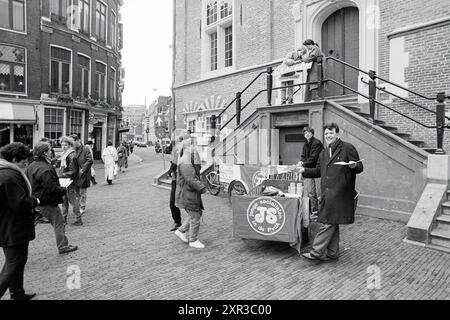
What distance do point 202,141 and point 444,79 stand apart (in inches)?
329

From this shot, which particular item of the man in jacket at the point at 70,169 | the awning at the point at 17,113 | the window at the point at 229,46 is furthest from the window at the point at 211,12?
the awning at the point at 17,113

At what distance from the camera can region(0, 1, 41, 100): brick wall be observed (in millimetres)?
18375

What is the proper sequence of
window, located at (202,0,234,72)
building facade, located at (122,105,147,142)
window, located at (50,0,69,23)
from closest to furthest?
window, located at (202,0,234,72) → window, located at (50,0,69,23) → building facade, located at (122,105,147,142)

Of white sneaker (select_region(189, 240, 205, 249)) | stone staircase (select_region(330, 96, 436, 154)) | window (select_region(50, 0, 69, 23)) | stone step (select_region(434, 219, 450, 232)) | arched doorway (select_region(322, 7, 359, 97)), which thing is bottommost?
white sneaker (select_region(189, 240, 205, 249))

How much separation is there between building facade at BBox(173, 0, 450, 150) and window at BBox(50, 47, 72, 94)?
8109 millimetres

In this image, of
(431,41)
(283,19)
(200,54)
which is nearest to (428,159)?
(431,41)

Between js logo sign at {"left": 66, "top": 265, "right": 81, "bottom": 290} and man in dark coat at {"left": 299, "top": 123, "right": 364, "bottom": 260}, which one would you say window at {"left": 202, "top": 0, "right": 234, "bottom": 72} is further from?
js logo sign at {"left": 66, "top": 265, "right": 81, "bottom": 290}

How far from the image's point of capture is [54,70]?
65.6 ft

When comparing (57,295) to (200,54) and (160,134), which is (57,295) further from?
(200,54)

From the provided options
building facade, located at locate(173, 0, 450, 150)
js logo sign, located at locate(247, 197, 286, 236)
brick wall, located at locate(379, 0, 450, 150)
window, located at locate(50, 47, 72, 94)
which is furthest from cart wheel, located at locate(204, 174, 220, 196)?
window, located at locate(50, 47, 72, 94)

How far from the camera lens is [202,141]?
1327 centimetres

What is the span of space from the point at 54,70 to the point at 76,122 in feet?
11.3

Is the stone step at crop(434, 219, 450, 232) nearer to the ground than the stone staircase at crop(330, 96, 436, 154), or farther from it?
nearer to the ground

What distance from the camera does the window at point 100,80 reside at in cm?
2425
